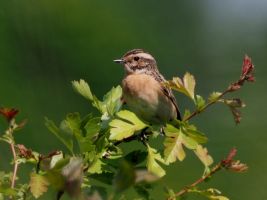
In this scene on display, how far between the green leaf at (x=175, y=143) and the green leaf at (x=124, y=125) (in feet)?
0.46

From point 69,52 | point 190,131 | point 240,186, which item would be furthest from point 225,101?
point 69,52

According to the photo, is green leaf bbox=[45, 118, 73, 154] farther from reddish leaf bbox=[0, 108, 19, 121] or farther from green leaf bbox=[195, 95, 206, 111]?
green leaf bbox=[195, 95, 206, 111]

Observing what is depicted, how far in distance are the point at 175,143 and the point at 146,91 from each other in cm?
160

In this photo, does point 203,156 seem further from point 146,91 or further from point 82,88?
point 146,91

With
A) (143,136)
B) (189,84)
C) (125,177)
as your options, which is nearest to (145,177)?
(125,177)

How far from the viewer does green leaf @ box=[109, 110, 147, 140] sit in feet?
7.09

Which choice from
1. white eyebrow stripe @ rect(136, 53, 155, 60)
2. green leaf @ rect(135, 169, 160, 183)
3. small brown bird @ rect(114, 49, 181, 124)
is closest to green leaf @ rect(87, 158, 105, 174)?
green leaf @ rect(135, 169, 160, 183)

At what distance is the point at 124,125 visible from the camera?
2.22m

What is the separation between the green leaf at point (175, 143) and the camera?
2.08 metres

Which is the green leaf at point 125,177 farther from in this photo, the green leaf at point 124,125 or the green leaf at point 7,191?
the green leaf at point 124,125

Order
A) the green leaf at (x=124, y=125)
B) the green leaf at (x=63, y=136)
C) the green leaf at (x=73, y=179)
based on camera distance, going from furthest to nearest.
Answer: the green leaf at (x=124, y=125)
the green leaf at (x=63, y=136)
the green leaf at (x=73, y=179)

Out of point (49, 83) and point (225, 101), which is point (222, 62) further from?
point (225, 101)

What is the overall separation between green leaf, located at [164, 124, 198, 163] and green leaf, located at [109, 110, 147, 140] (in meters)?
0.14

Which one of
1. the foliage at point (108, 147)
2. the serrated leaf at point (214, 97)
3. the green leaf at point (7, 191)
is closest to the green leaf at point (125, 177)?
the foliage at point (108, 147)
